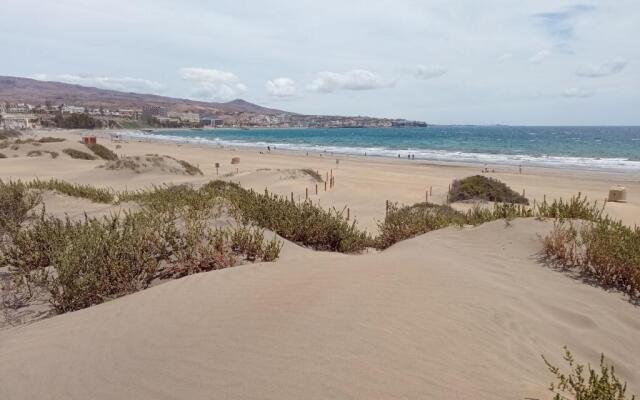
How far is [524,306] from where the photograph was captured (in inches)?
166

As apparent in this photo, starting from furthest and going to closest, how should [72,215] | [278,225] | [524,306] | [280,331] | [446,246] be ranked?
[72,215], [278,225], [446,246], [524,306], [280,331]

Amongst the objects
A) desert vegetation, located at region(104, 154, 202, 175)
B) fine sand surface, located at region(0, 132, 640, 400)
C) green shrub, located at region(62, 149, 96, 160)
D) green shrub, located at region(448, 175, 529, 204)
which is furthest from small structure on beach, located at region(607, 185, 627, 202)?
green shrub, located at region(62, 149, 96, 160)

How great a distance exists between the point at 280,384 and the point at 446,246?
14.0 feet

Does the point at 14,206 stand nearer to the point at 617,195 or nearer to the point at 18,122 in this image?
the point at 617,195

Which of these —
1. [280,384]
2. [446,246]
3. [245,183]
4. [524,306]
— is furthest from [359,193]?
[280,384]

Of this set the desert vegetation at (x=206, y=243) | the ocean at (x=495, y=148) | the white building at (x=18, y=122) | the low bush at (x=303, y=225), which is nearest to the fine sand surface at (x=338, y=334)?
the desert vegetation at (x=206, y=243)

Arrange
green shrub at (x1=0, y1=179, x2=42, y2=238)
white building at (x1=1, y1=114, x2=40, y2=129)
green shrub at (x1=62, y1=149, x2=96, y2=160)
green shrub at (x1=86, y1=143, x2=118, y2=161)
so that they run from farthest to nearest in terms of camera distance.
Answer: white building at (x1=1, y1=114, x2=40, y2=129)
green shrub at (x1=86, y1=143, x2=118, y2=161)
green shrub at (x1=62, y1=149, x2=96, y2=160)
green shrub at (x1=0, y1=179, x2=42, y2=238)

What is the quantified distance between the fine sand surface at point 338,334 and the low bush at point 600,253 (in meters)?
0.26

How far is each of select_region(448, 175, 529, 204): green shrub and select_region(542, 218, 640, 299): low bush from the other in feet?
46.1

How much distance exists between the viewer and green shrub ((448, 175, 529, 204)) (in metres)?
19.7

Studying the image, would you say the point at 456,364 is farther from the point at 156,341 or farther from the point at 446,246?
the point at 446,246

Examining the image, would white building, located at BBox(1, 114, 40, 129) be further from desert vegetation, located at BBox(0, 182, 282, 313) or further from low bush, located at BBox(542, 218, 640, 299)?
low bush, located at BBox(542, 218, 640, 299)

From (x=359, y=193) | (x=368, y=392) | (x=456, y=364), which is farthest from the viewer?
(x=359, y=193)

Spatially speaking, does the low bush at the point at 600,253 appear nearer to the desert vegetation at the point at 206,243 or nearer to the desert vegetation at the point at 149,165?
the desert vegetation at the point at 206,243
